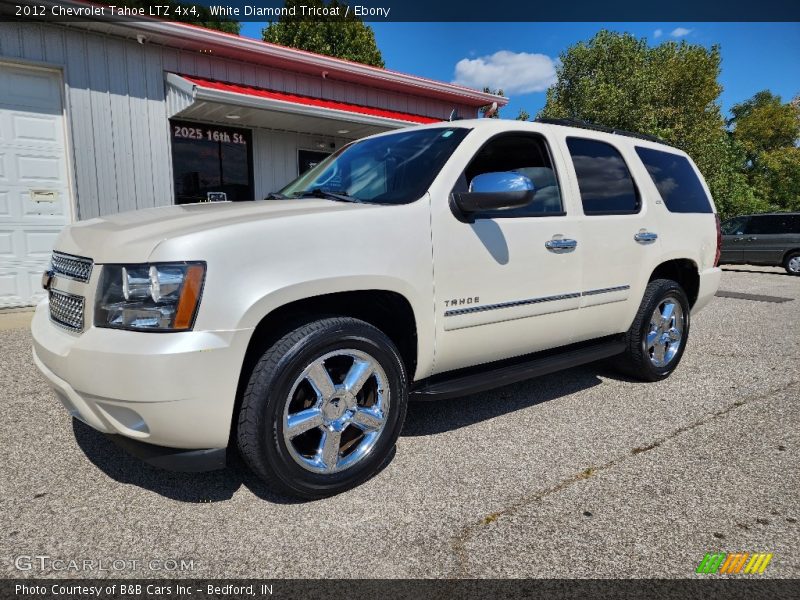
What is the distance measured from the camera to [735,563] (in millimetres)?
2092

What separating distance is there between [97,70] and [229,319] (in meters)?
7.11

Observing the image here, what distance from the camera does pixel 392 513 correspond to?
242 cm

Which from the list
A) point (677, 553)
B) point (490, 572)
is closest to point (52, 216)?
point (490, 572)

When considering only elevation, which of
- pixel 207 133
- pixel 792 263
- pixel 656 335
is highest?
pixel 207 133

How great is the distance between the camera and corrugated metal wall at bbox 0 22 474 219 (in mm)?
7059

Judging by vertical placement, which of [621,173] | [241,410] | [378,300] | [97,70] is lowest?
[241,410]

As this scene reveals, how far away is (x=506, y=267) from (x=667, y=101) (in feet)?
101

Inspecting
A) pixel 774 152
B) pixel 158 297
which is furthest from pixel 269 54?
pixel 774 152

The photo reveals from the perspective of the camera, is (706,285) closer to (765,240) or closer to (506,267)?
(506,267)

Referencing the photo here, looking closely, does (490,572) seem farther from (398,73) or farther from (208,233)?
(398,73)

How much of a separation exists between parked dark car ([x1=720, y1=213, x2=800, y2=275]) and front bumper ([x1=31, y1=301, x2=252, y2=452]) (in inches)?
683

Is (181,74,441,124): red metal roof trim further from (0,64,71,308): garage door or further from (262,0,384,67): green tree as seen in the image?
(262,0,384,67): green tree

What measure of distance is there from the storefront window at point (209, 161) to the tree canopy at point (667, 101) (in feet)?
64.7

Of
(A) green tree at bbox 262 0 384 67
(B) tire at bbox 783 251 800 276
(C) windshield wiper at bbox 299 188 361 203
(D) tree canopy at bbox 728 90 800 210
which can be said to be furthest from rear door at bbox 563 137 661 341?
(D) tree canopy at bbox 728 90 800 210
